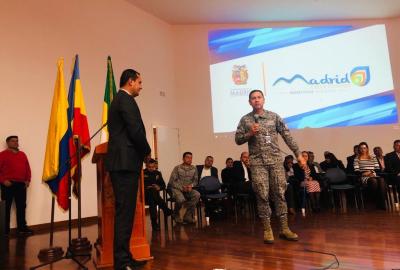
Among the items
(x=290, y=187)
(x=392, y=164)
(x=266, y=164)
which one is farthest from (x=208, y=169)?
(x=266, y=164)

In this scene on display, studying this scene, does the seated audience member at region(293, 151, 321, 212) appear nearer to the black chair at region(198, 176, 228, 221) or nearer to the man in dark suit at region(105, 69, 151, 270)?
the black chair at region(198, 176, 228, 221)

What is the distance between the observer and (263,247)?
10.0 ft

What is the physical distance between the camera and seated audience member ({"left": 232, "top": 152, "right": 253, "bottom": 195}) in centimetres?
562

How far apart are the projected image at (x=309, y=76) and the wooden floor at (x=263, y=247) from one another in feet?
11.5

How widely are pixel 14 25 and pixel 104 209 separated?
4.13 meters

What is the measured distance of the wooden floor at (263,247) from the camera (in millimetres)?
2494

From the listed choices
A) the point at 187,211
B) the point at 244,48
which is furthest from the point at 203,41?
the point at 187,211

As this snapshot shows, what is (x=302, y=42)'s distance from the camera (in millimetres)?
8125

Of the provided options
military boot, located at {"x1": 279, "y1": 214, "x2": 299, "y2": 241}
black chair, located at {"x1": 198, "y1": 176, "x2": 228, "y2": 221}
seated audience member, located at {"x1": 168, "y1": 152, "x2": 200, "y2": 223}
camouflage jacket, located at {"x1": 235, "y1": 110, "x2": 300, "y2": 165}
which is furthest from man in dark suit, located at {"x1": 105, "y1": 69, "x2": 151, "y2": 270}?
black chair, located at {"x1": 198, "y1": 176, "x2": 228, "y2": 221}

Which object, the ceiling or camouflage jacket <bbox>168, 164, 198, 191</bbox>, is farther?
the ceiling

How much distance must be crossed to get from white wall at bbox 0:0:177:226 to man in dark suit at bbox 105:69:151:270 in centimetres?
351

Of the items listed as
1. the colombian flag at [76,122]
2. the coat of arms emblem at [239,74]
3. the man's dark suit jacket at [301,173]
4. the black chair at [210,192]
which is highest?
the coat of arms emblem at [239,74]

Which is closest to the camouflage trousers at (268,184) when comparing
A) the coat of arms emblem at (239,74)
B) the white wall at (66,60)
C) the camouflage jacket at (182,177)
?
the camouflage jacket at (182,177)

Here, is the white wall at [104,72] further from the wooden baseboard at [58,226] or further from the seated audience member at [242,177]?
the seated audience member at [242,177]
